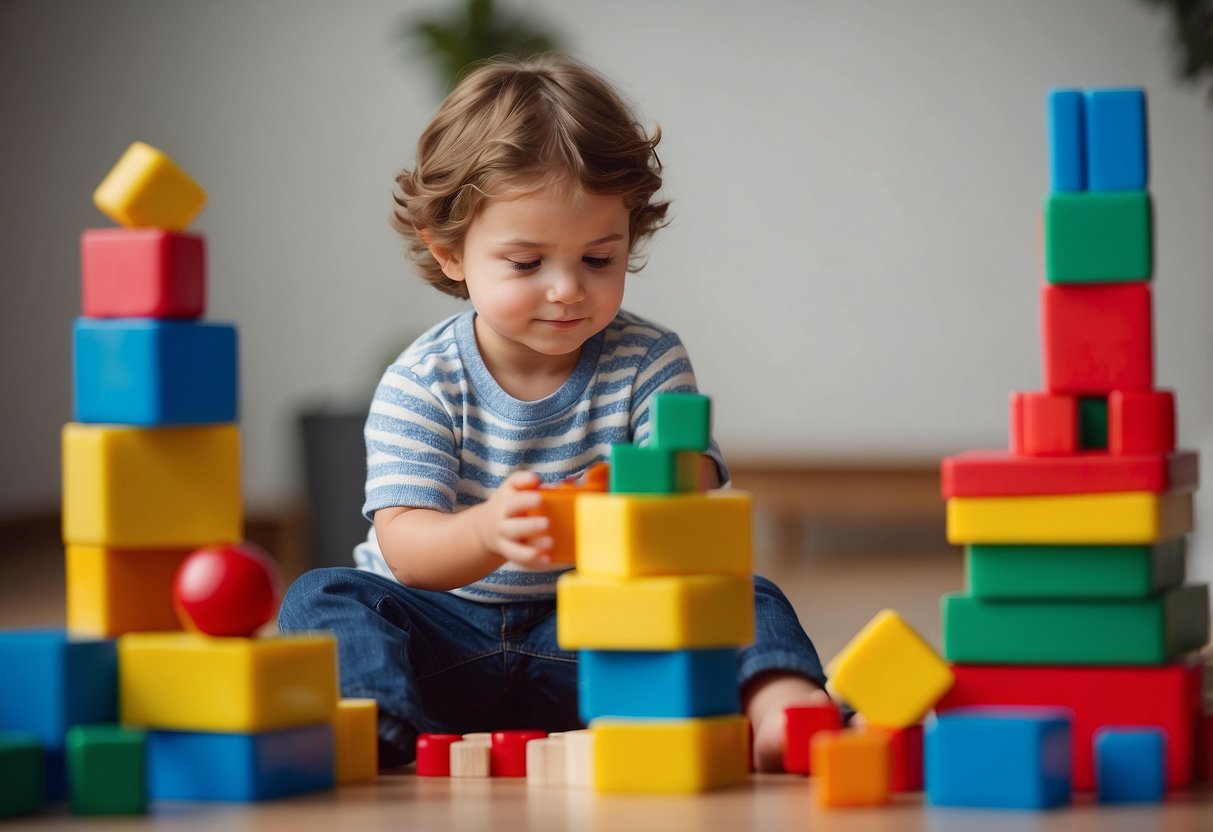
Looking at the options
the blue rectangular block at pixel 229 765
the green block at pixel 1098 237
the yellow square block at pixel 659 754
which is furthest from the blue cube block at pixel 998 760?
the blue rectangular block at pixel 229 765

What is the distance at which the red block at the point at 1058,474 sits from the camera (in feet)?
3.11

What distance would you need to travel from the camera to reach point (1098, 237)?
0.97m

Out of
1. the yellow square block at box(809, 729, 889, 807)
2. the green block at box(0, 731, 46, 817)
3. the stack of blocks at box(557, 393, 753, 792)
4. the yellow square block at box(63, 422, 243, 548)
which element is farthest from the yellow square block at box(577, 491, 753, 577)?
the green block at box(0, 731, 46, 817)

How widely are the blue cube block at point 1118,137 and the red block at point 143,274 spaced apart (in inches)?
21.3

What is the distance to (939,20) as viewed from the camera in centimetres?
432

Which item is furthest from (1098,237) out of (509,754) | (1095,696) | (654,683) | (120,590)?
(120,590)

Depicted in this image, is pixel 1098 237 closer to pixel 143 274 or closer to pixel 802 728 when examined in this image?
pixel 802 728

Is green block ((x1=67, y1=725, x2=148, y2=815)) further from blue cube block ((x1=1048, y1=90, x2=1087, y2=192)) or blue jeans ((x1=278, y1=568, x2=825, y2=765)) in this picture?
blue cube block ((x1=1048, y1=90, x2=1087, y2=192))

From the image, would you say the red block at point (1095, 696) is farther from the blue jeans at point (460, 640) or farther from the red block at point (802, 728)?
the blue jeans at point (460, 640)

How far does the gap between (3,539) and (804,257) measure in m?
2.31

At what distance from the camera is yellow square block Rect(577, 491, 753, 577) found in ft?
3.10

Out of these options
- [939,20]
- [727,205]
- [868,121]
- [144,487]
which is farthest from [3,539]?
[144,487]

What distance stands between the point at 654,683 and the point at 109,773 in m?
0.32

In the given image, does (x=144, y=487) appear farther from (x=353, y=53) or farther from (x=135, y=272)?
(x=353, y=53)
